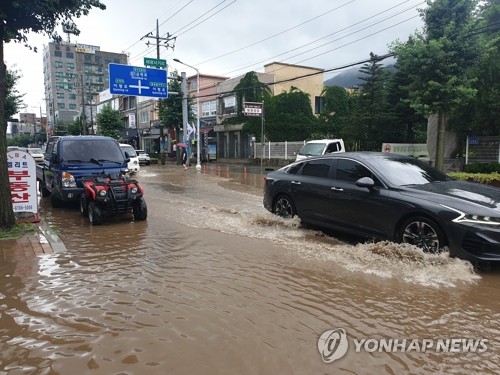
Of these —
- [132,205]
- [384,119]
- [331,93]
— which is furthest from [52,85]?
[132,205]

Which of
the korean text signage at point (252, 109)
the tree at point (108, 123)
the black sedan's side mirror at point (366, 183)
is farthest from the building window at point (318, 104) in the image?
the black sedan's side mirror at point (366, 183)

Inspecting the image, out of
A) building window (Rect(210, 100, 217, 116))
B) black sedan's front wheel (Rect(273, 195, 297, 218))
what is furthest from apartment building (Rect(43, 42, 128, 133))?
black sedan's front wheel (Rect(273, 195, 297, 218))

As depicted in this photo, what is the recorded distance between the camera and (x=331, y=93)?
3688cm

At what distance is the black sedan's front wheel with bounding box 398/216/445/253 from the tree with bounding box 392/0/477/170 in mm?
10000

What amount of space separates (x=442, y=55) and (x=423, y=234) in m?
10.5

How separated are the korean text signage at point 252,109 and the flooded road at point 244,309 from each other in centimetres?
2379

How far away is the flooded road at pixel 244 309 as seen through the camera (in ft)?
9.96

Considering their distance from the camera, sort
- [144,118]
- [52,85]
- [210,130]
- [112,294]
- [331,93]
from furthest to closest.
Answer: [52,85], [144,118], [210,130], [331,93], [112,294]

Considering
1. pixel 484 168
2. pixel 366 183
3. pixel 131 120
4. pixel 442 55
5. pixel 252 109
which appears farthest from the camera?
pixel 131 120

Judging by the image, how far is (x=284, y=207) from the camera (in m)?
7.93

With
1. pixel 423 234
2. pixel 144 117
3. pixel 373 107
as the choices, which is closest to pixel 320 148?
pixel 373 107

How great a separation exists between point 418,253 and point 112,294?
3.79 metres

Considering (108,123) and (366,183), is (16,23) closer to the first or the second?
(366,183)

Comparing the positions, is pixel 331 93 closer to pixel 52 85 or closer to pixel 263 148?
pixel 263 148
